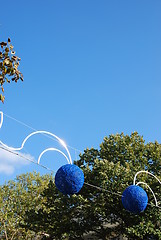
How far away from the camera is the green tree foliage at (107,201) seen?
1596 cm

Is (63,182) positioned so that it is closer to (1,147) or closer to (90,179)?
(1,147)

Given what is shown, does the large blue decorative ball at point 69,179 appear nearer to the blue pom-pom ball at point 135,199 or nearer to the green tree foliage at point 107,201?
the blue pom-pom ball at point 135,199

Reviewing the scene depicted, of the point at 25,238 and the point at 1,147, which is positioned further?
the point at 25,238

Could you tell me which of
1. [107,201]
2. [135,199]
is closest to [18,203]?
[107,201]

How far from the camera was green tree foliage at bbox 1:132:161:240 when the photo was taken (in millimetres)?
15961

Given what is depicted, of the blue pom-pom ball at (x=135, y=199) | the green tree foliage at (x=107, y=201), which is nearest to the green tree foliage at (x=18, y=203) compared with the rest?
the green tree foliage at (x=107, y=201)

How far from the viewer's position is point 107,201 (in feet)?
54.7

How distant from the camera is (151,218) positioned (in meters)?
15.9

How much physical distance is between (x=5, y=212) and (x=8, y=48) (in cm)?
2179

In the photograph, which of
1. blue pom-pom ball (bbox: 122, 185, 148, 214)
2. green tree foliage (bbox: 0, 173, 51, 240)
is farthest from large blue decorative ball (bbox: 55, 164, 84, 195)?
green tree foliage (bbox: 0, 173, 51, 240)

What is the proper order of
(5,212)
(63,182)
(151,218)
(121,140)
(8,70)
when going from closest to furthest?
(8,70) < (63,182) < (151,218) < (121,140) < (5,212)

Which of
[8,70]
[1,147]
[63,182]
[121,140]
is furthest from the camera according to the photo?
[121,140]

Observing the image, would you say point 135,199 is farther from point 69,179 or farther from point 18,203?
point 18,203

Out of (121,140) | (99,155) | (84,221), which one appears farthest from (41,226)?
(121,140)
